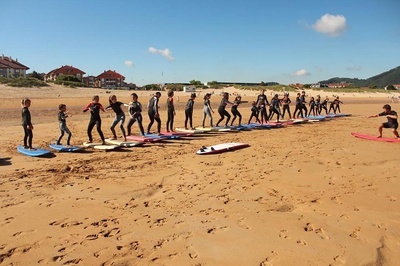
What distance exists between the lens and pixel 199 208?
5.07m

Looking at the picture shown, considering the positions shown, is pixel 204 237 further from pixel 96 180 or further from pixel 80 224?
pixel 96 180

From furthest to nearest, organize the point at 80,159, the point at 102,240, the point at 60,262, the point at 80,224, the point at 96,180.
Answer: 1. the point at 80,159
2. the point at 96,180
3. the point at 80,224
4. the point at 102,240
5. the point at 60,262

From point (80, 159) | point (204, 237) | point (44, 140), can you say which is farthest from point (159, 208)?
point (44, 140)

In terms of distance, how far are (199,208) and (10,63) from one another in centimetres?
7707

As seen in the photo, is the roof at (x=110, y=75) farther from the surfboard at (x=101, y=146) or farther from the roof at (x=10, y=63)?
the surfboard at (x=101, y=146)

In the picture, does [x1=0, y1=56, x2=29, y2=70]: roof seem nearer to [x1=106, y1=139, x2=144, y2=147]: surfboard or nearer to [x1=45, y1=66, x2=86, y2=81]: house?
[x1=45, y1=66, x2=86, y2=81]: house

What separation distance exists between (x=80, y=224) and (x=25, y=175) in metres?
3.08

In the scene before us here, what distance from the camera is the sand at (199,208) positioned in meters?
3.71

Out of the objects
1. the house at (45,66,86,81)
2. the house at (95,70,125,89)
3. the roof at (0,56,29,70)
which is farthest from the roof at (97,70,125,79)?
the roof at (0,56,29,70)

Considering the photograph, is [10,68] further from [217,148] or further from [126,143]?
[217,148]

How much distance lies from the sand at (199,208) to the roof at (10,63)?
68.0 m

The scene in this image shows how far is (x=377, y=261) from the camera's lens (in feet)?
11.8

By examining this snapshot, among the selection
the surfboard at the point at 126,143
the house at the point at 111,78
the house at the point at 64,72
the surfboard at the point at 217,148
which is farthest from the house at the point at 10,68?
the surfboard at the point at 217,148

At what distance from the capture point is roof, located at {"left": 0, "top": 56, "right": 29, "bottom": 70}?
6571cm
